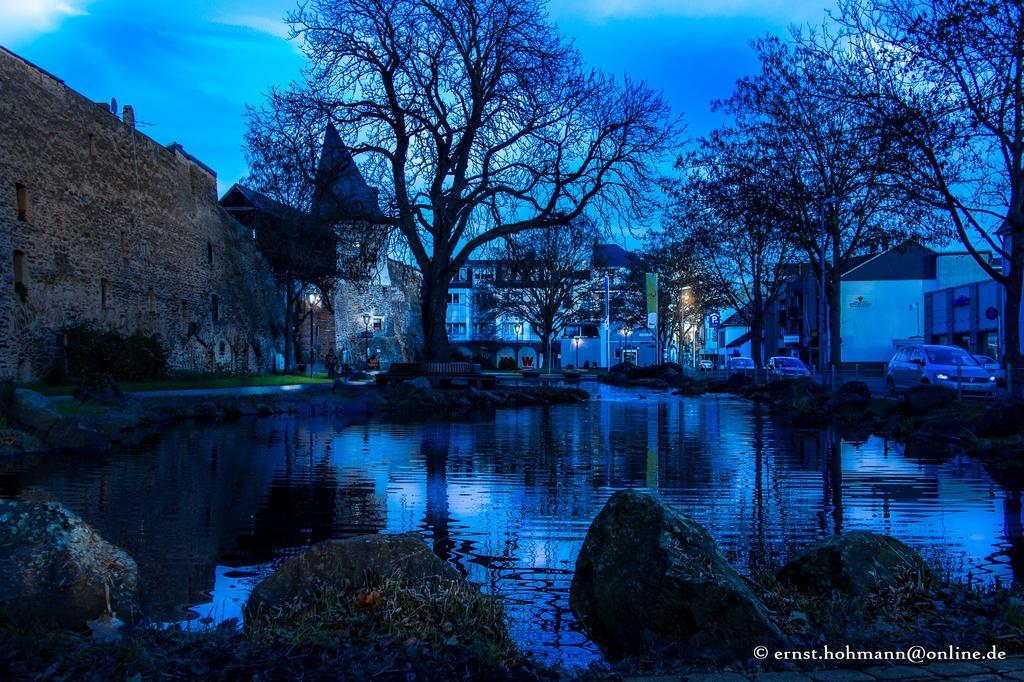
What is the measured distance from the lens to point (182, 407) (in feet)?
70.3

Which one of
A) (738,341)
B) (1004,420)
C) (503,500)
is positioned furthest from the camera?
(738,341)

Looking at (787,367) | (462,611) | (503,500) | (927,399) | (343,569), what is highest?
(787,367)

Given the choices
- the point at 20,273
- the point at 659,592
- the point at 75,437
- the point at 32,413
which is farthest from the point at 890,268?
the point at 659,592

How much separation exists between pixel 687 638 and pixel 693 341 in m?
97.7

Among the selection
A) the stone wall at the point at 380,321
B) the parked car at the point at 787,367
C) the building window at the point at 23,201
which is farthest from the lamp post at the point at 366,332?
the building window at the point at 23,201

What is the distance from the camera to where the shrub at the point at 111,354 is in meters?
31.0

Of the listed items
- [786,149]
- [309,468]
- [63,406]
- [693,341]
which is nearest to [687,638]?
[309,468]

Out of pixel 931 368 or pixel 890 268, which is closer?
pixel 931 368

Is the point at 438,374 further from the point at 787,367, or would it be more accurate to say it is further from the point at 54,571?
the point at 787,367

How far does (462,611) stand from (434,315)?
2481 cm

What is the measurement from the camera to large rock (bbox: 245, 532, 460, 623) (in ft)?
14.0

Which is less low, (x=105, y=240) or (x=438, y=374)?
(x=105, y=240)

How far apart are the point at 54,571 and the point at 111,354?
101 feet

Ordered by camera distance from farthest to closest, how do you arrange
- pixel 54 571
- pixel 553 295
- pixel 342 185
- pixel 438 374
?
pixel 553 295, pixel 438 374, pixel 342 185, pixel 54 571
